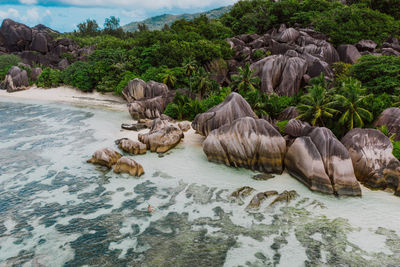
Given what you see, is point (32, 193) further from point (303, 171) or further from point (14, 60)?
point (14, 60)

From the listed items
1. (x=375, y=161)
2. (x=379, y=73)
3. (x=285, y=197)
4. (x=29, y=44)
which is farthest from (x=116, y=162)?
(x=29, y=44)

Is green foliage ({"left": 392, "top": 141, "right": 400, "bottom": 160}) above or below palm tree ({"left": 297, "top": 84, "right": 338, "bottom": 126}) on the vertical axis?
below

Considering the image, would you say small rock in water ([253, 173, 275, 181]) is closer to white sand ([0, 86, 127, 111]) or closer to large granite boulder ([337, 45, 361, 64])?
white sand ([0, 86, 127, 111])

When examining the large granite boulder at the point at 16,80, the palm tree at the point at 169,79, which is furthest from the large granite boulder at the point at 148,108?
the large granite boulder at the point at 16,80

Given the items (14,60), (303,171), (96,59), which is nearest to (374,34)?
(303,171)

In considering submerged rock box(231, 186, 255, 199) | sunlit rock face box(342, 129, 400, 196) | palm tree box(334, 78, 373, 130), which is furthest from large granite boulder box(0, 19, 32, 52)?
sunlit rock face box(342, 129, 400, 196)

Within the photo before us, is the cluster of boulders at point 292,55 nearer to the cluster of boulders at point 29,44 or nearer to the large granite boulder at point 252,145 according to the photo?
the large granite boulder at point 252,145

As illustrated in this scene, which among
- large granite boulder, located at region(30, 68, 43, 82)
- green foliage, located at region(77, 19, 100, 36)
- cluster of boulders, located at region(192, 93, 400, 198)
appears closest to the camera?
cluster of boulders, located at region(192, 93, 400, 198)

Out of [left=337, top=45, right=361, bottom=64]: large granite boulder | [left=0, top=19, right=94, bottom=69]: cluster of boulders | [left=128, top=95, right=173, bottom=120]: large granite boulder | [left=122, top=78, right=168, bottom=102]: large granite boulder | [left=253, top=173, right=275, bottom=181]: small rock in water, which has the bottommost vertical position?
[left=253, top=173, right=275, bottom=181]: small rock in water
